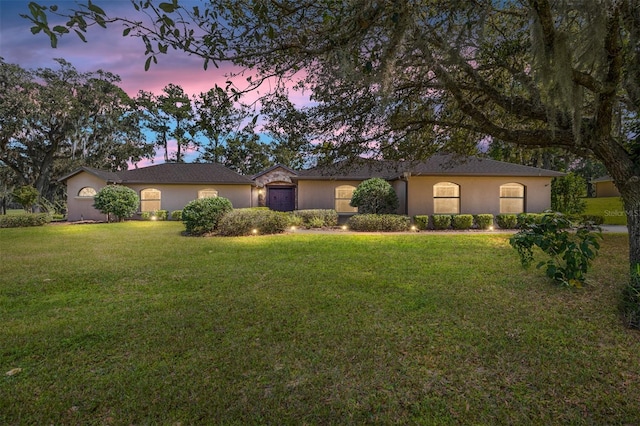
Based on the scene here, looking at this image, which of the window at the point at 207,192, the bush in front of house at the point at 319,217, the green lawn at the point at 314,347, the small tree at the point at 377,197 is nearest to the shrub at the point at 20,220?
the window at the point at 207,192

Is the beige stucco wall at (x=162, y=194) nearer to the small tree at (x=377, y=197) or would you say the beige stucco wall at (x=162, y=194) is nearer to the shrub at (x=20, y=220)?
the shrub at (x=20, y=220)

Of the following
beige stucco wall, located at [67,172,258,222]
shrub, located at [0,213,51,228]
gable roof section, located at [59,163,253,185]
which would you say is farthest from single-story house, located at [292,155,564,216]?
shrub, located at [0,213,51,228]

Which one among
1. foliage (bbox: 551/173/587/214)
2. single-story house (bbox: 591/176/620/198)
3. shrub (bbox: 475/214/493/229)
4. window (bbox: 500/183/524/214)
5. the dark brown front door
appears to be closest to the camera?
shrub (bbox: 475/214/493/229)

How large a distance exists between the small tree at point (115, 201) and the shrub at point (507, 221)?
1984 centimetres

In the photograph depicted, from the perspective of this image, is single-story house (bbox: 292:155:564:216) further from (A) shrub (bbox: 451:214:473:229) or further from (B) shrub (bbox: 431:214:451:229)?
(A) shrub (bbox: 451:214:473:229)

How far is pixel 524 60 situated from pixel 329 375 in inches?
179

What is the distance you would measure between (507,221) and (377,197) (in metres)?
6.23

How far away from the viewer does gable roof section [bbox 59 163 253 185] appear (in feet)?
65.0

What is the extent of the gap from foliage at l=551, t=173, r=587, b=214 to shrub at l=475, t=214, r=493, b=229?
4518mm

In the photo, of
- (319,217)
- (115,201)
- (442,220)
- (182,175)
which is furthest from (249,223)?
(182,175)

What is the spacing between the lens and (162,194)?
20594 mm

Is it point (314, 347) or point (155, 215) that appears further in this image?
point (155, 215)

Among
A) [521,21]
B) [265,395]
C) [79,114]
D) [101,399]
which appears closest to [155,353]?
[101,399]

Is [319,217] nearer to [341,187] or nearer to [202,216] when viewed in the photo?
[341,187]
